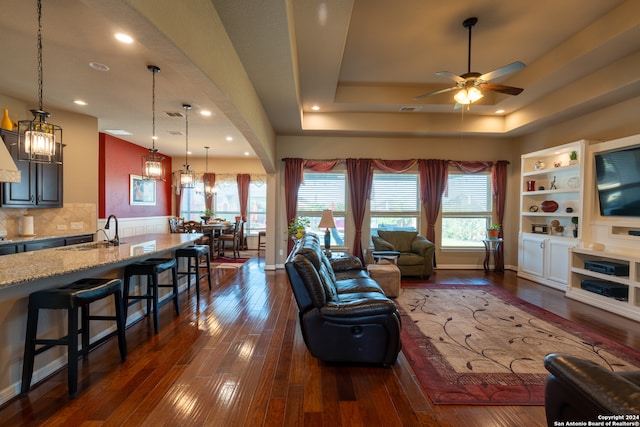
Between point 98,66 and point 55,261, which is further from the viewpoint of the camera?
point 98,66

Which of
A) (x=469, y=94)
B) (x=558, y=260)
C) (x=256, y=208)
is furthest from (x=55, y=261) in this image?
(x=256, y=208)

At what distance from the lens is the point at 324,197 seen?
6.44 metres

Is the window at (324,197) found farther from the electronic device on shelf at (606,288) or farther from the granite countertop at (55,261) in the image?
the electronic device on shelf at (606,288)

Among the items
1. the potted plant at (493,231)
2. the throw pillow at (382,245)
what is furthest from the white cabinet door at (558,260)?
the throw pillow at (382,245)

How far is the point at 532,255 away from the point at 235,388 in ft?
18.9

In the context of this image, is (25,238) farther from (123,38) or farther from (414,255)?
(414,255)

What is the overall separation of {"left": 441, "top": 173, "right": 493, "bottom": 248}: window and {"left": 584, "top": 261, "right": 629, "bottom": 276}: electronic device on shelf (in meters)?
2.39

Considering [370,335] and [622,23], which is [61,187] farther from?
[622,23]

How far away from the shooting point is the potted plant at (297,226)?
563 centimetres

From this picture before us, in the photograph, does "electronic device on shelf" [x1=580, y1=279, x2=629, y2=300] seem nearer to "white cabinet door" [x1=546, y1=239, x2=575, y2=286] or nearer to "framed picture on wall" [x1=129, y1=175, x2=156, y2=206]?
"white cabinet door" [x1=546, y1=239, x2=575, y2=286]

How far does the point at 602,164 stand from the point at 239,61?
17.2 feet

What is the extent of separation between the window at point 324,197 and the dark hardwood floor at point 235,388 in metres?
3.29

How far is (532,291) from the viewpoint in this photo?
4.73 meters

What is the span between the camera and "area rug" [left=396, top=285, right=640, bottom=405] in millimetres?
2160
